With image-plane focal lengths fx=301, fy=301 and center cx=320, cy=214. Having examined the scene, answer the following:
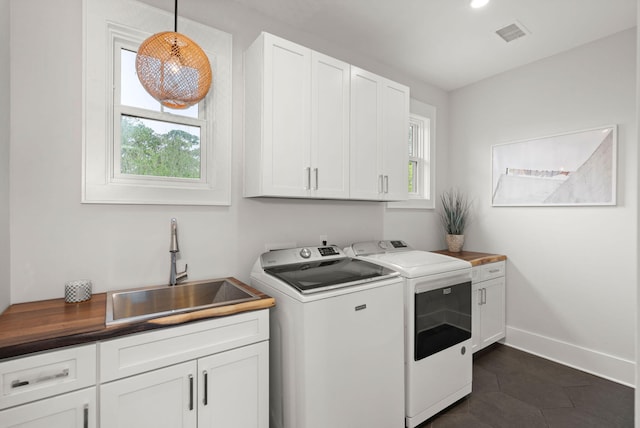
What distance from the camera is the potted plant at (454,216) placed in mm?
3287

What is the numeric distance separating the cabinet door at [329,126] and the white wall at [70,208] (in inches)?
21.0

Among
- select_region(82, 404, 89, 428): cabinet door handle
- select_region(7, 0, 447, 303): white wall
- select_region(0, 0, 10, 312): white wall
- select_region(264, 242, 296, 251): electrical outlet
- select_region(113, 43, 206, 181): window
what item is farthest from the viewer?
select_region(264, 242, 296, 251): electrical outlet

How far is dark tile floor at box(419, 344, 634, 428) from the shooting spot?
2.00m

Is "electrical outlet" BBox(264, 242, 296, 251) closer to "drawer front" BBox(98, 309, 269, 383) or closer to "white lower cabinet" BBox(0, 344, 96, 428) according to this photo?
"drawer front" BBox(98, 309, 269, 383)

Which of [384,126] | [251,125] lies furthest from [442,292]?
[251,125]

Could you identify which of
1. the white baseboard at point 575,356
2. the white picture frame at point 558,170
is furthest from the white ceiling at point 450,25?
the white baseboard at point 575,356

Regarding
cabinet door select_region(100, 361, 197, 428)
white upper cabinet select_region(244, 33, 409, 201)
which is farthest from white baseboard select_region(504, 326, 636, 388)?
cabinet door select_region(100, 361, 197, 428)

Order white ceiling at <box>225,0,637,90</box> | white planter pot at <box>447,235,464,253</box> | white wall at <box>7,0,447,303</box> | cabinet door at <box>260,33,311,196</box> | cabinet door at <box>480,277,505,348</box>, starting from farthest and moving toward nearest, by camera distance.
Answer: white planter pot at <box>447,235,464,253</box>
cabinet door at <box>480,277,505,348</box>
white ceiling at <box>225,0,637,90</box>
cabinet door at <box>260,33,311,196</box>
white wall at <box>7,0,447,303</box>

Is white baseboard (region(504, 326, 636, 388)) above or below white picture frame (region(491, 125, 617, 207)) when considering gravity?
below

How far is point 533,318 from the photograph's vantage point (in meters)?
2.96

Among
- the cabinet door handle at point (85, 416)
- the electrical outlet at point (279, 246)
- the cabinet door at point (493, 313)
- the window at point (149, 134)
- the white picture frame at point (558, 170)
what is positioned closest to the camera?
the cabinet door handle at point (85, 416)

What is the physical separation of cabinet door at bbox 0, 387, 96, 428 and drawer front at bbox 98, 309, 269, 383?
9 cm

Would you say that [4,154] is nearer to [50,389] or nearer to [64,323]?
[64,323]

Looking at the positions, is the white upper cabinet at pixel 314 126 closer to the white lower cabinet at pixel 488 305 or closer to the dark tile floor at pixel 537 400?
the white lower cabinet at pixel 488 305
